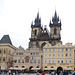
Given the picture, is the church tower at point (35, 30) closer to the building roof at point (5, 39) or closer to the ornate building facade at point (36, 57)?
A: the building roof at point (5, 39)

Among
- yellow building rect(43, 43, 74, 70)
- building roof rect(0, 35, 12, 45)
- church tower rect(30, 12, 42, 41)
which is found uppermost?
church tower rect(30, 12, 42, 41)

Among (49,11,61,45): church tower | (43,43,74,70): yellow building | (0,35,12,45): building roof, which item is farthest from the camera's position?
(49,11,61,45): church tower

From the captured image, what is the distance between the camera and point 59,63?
6919 cm

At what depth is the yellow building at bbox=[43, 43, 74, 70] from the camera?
68625mm

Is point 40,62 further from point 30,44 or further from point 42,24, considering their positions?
point 42,24

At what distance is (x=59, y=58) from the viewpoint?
69.5 metres

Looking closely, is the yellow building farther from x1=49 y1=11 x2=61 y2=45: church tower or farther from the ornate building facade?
x1=49 y1=11 x2=61 y2=45: church tower

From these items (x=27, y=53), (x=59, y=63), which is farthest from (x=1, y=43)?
(x=59, y=63)

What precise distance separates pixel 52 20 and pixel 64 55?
24.6 meters

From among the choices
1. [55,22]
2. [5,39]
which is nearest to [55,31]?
[55,22]

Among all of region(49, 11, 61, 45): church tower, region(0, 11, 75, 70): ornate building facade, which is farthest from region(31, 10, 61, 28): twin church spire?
region(0, 11, 75, 70): ornate building facade

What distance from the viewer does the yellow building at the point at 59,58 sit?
2702 inches

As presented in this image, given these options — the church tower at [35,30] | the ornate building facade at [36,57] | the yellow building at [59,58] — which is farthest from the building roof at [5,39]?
the yellow building at [59,58]

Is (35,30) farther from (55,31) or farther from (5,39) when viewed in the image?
(5,39)
